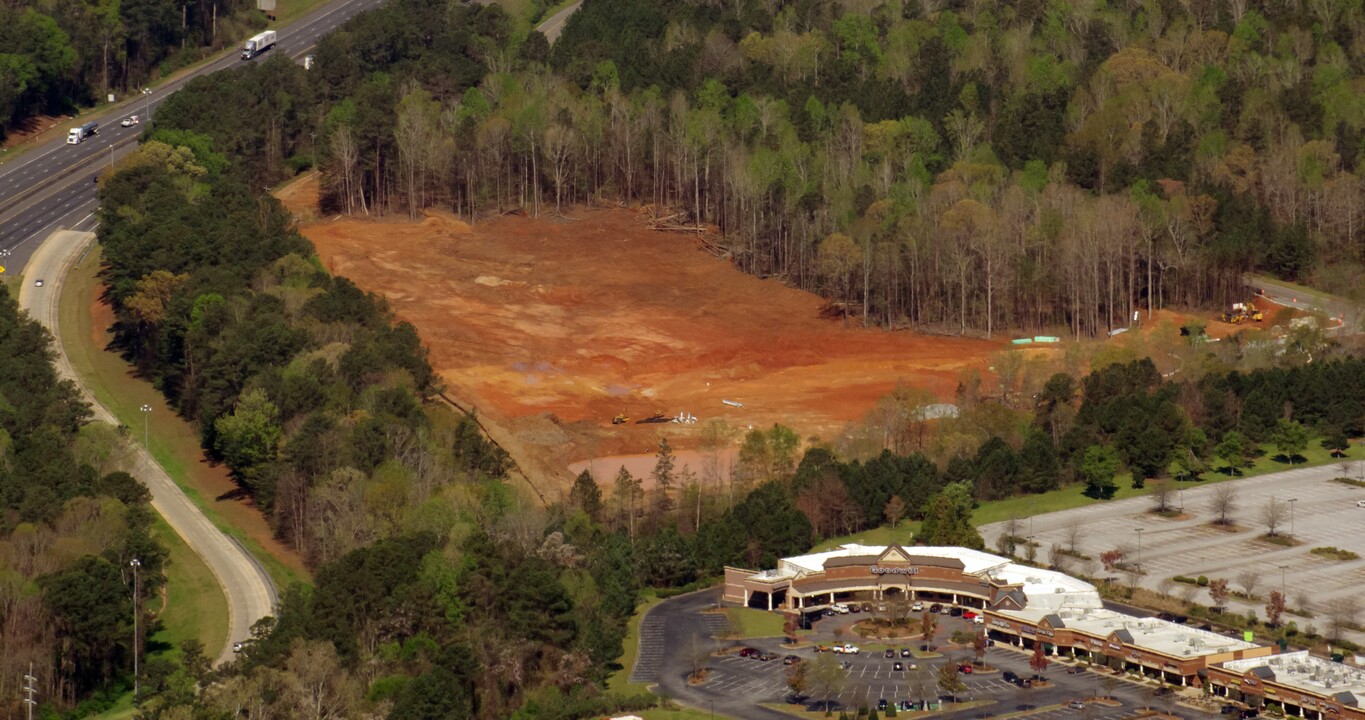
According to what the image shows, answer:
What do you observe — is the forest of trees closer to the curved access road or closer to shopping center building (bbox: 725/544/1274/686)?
the curved access road

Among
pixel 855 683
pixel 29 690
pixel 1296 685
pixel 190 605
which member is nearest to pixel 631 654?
pixel 855 683

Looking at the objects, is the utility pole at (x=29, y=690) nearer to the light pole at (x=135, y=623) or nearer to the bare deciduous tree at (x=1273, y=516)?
the light pole at (x=135, y=623)

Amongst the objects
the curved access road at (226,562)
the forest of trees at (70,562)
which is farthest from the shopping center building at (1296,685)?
the forest of trees at (70,562)

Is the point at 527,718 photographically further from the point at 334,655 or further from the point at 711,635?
the point at 711,635

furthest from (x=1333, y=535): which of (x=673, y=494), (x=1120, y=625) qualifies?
(x=673, y=494)

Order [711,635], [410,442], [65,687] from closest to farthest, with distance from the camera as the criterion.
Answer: [65,687] < [711,635] < [410,442]
